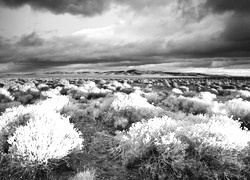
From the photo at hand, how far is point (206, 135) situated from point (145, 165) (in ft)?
5.78

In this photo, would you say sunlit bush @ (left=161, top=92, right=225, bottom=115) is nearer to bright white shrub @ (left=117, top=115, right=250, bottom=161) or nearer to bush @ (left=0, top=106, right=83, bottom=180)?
bright white shrub @ (left=117, top=115, right=250, bottom=161)

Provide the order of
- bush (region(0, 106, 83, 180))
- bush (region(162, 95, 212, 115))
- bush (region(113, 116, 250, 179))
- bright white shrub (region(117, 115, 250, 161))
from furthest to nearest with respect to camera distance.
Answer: bush (region(162, 95, 212, 115)) < bright white shrub (region(117, 115, 250, 161)) < bush (region(113, 116, 250, 179)) < bush (region(0, 106, 83, 180))

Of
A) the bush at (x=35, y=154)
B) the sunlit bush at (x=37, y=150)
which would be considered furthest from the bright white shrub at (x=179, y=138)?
the bush at (x=35, y=154)

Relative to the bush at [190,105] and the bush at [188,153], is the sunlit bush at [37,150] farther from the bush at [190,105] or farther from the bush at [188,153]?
the bush at [190,105]

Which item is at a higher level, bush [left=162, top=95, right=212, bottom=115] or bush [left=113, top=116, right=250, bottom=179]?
bush [left=113, top=116, right=250, bottom=179]

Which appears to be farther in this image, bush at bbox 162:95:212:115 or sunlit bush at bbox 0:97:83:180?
bush at bbox 162:95:212:115

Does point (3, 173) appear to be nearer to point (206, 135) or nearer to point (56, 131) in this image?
point (56, 131)

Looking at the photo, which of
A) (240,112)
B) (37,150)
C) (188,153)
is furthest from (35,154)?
(240,112)

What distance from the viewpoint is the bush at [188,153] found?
450 centimetres

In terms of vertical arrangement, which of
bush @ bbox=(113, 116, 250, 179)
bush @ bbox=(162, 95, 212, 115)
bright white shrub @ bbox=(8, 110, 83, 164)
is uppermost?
bright white shrub @ bbox=(8, 110, 83, 164)

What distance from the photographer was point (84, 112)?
9320 millimetres

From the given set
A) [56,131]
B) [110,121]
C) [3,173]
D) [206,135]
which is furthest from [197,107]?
[3,173]

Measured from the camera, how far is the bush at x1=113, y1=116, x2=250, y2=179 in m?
4.50

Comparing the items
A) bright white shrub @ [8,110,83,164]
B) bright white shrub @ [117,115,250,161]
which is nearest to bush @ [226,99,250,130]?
bright white shrub @ [117,115,250,161]
